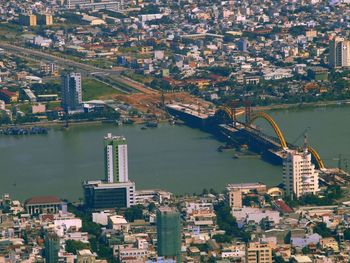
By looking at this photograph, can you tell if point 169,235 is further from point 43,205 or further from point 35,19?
point 35,19

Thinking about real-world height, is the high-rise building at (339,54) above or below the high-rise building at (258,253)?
below

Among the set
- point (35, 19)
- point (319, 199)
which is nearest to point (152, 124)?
point (319, 199)

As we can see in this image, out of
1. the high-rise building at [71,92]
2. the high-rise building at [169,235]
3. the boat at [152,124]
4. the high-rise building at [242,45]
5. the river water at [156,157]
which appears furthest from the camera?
the high-rise building at [242,45]

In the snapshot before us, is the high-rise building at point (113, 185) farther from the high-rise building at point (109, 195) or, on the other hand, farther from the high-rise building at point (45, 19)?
the high-rise building at point (45, 19)

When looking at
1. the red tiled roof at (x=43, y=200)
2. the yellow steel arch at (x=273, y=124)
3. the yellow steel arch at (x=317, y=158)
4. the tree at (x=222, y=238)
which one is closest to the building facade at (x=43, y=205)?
the red tiled roof at (x=43, y=200)

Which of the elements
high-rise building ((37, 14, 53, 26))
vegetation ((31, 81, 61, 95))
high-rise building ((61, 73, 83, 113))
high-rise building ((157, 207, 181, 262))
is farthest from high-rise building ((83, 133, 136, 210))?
high-rise building ((37, 14, 53, 26))
